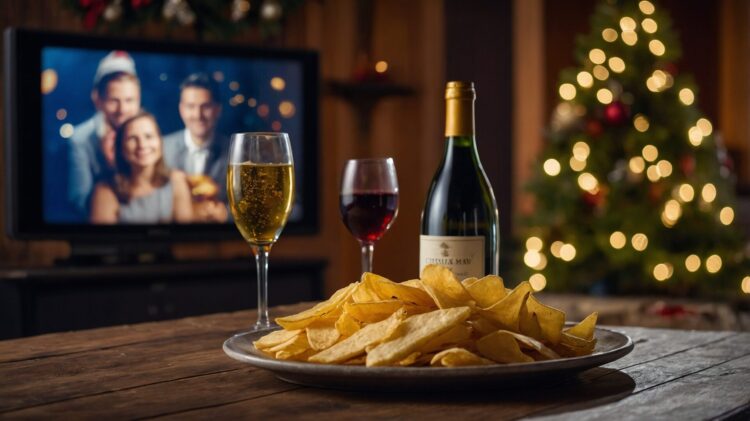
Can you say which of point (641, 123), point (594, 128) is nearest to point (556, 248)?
point (594, 128)

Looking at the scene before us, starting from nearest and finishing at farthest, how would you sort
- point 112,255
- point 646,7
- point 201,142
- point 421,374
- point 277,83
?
point 421,374 → point 112,255 → point 201,142 → point 277,83 → point 646,7

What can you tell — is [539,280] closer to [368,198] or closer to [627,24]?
[627,24]

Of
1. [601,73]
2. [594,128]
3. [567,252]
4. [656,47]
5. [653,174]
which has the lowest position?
[567,252]

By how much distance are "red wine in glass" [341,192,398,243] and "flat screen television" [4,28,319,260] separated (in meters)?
2.30

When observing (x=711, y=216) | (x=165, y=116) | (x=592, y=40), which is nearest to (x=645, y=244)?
(x=711, y=216)

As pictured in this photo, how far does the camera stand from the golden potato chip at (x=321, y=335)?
957mm

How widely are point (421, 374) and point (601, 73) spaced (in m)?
3.85

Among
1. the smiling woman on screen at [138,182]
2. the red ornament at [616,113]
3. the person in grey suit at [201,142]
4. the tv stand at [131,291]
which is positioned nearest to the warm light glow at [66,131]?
the smiling woman on screen at [138,182]

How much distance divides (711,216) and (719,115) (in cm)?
393

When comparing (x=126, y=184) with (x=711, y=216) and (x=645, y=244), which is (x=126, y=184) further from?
(x=711, y=216)

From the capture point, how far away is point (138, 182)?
363 centimetres

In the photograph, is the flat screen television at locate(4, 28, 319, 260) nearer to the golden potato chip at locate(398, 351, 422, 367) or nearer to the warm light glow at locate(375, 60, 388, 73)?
the warm light glow at locate(375, 60, 388, 73)

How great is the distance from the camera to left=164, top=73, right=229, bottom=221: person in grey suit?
12.1 ft

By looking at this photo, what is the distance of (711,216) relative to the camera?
169 inches
